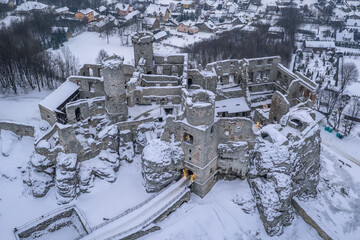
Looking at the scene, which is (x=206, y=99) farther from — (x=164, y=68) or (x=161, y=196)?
(x=164, y=68)

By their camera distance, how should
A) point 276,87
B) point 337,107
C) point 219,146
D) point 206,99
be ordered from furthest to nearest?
point 337,107
point 276,87
point 219,146
point 206,99

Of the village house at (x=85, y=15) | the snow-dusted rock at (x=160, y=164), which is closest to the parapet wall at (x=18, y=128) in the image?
the snow-dusted rock at (x=160, y=164)

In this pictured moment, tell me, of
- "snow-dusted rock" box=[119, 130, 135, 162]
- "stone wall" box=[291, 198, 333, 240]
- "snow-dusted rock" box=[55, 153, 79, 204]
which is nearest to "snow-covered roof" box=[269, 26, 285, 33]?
"stone wall" box=[291, 198, 333, 240]

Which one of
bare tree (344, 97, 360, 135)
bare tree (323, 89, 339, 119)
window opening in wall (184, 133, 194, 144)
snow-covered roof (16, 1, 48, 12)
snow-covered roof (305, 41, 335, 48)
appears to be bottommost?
bare tree (344, 97, 360, 135)

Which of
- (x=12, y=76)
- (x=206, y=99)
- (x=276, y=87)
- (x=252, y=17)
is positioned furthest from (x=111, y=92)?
(x=252, y=17)

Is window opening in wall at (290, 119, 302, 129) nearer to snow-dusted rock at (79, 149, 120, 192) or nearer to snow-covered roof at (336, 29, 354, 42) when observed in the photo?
snow-dusted rock at (79, 149, 120, 192)
